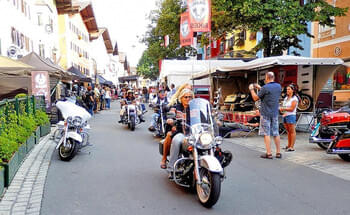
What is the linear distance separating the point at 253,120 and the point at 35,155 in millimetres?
7104

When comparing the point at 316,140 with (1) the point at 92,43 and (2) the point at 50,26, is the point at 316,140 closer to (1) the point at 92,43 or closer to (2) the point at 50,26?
(2) the point at 50,26

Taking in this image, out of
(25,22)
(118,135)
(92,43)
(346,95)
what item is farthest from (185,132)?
(92,43)

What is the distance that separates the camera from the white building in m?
17.8

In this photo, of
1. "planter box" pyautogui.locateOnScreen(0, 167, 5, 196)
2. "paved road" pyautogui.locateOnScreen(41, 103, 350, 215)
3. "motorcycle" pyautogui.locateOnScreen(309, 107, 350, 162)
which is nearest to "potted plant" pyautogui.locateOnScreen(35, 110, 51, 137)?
"paved road" pyautogui.locateOnScreen(41, 103, 350, 215)

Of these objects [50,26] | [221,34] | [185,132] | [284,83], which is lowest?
[185,132]

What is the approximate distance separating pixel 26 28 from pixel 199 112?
68.9 feet

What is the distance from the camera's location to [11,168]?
572 centimetres

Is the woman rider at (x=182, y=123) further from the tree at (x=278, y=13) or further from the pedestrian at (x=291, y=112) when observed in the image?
the tree at (x=278, y=13)

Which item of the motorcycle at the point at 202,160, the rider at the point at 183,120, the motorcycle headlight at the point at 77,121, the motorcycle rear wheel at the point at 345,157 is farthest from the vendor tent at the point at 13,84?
the motorcycle rear wheel at the point at 345,157

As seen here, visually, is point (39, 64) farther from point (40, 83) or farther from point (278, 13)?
point (278, 13)

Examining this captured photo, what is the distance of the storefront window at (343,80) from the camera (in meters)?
19.4

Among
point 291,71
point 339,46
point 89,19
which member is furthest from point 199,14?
point 89,19

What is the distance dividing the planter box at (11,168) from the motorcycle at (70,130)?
1274 mm

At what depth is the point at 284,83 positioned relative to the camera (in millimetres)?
13961
